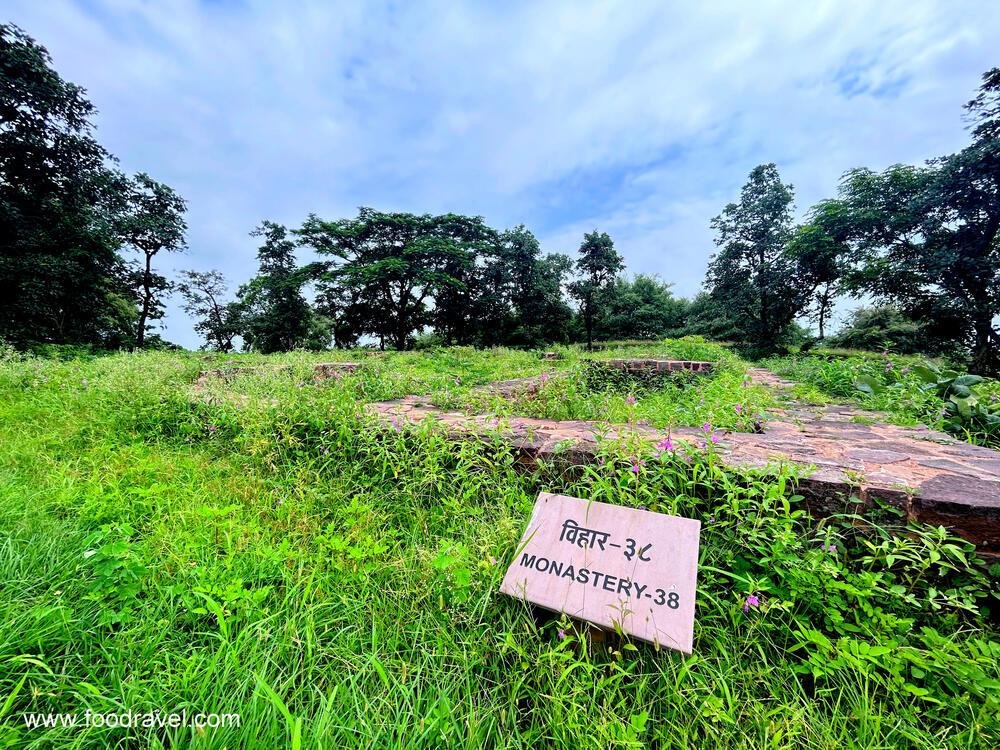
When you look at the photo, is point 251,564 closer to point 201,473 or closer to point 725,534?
point 201,473

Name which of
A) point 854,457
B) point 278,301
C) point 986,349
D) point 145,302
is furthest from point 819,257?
point 145,302

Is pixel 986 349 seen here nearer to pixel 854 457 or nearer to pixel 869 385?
pixel 869 385

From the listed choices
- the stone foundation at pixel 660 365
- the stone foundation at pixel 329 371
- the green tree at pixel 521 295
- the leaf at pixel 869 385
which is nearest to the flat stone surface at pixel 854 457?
the leaf at pixel 869 385

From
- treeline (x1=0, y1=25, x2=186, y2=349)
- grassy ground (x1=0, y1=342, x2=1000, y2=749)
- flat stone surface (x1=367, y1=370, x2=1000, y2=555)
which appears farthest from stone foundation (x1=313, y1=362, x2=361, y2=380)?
treeline (x1=0, y1=25, x2=186, y2=349)

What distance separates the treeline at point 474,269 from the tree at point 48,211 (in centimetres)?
5

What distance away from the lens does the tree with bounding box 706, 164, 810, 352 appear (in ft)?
55.5

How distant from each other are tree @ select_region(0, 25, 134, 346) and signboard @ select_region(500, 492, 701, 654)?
56.4ft

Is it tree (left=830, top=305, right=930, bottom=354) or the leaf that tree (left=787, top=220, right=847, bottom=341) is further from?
the leaf

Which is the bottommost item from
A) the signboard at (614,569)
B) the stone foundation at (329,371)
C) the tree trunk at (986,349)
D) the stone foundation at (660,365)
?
the tree trunk at (986,349)

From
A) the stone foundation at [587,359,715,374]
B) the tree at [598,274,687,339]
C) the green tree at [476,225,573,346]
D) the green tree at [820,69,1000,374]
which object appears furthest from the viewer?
the tree at [598,274,687,339]

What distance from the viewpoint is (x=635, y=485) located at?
67.1 inches

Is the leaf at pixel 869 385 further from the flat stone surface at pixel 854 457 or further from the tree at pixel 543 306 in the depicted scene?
the tree at pixel 543 306

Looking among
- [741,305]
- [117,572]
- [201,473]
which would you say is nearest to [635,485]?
[117,572]

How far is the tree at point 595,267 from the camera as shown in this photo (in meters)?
18.4
